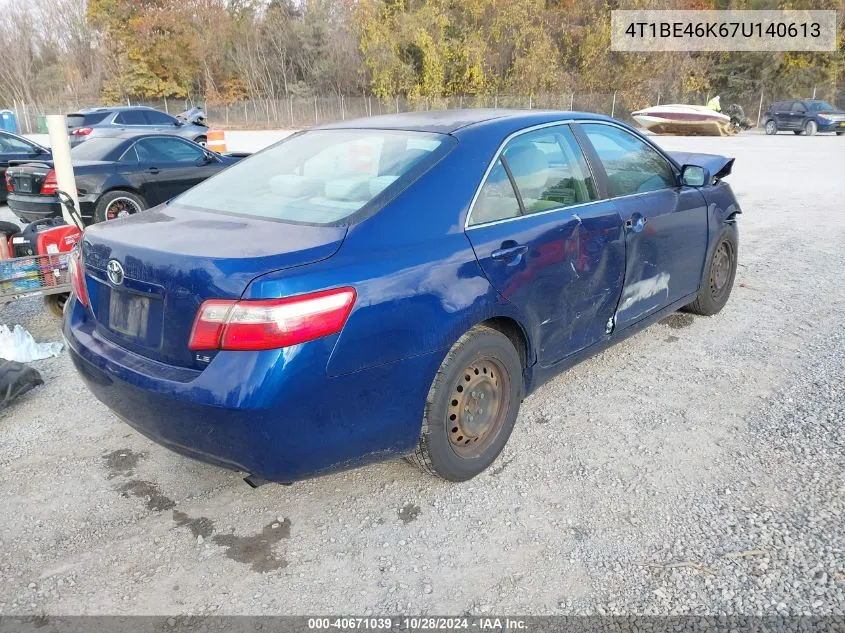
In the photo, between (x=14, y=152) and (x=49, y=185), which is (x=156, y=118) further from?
(x=49, y=185)

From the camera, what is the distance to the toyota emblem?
2.65 meters

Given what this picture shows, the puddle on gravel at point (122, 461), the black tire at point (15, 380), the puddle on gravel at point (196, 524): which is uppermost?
the black tire at point (15, 380)

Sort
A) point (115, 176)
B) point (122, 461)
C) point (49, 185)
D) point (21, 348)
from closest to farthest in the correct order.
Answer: point (122, 461)
point (21, 348)
point (49, 185)
point (115, 176)

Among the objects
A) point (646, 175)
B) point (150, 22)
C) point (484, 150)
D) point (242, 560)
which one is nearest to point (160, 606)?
point (242, 560)

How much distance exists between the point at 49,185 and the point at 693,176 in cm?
757

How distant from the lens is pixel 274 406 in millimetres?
2303

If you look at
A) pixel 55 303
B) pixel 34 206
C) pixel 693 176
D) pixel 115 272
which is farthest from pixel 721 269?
pixel 34 206

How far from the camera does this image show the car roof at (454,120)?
3.33m

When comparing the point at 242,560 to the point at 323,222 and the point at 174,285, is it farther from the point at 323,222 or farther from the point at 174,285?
the point at 323,222

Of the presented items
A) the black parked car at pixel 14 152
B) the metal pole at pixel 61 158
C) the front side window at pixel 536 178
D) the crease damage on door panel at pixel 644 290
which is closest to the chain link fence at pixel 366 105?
the black parked car at pixel 14 152

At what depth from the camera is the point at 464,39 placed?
42.0 meters

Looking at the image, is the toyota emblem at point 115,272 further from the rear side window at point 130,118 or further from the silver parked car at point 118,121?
the rear side window at point 130,118

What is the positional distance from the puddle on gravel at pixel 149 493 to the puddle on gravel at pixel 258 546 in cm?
38

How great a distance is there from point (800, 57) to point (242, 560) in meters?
45.2
